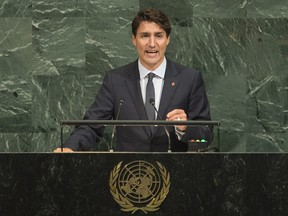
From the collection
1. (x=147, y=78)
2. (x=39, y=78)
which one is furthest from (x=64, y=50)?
(x=147, y=78)

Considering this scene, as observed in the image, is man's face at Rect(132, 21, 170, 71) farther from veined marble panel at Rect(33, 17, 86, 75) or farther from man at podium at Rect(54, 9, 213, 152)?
veined marble panel at Rect(33, 17, 86, 75)

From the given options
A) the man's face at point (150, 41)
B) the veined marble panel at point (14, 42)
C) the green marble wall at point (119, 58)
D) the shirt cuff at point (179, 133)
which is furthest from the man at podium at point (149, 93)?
the veined marble panel at point (14, 42)

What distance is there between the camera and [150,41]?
200 inches

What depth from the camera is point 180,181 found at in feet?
12.4

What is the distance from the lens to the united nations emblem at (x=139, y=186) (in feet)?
12.3

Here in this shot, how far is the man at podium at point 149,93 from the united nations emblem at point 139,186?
1.13 metres

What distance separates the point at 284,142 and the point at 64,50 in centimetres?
206

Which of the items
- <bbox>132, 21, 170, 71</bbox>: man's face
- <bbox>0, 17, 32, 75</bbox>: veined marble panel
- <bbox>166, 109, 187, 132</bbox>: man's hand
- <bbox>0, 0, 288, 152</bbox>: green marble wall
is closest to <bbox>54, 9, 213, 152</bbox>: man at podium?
<bbox>132, 21, 170, 71</bbox>: man's face

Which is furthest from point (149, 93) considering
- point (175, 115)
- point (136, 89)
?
point (175, 115)

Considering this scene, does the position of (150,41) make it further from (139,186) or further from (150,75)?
(139,186)

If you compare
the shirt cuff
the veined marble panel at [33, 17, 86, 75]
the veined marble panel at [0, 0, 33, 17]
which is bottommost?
the shirt cuff

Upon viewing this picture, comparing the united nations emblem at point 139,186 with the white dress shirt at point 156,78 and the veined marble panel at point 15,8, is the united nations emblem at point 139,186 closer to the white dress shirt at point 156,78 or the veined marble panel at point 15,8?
the white dress shirt at point 156,78

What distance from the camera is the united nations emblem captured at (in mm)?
3758

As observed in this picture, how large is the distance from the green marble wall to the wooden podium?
298 cm
